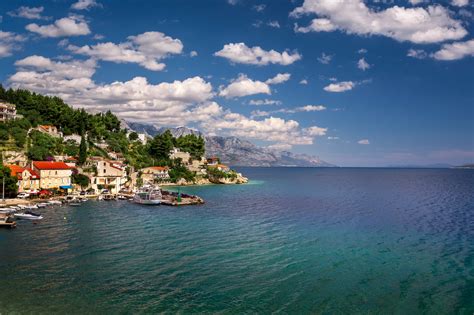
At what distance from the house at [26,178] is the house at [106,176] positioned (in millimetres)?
15729

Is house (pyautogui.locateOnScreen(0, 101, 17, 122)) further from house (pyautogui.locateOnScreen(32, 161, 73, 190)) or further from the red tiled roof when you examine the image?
the red tiled roof

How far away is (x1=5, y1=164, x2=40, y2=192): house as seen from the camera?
7712 centimetres

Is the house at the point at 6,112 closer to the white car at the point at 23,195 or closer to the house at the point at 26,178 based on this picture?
the house at the point at 26,178

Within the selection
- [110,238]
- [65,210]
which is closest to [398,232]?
[110,238]

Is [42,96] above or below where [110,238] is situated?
above

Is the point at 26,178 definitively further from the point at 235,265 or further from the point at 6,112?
the point at 235,265

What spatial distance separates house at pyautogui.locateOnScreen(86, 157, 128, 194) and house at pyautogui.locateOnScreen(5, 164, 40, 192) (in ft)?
51.6

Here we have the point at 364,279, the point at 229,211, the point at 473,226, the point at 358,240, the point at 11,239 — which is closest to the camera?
the point at 364,279

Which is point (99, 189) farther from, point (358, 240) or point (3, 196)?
point (358, 240)

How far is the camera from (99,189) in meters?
95.4

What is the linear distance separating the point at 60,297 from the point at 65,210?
44016 mm

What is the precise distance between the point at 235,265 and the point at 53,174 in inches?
2601

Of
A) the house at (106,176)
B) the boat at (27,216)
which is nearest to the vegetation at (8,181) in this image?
the boat at (27,216)

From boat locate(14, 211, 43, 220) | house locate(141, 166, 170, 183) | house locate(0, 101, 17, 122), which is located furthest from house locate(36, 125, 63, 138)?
boat locate(14, 211, 43, 220)
